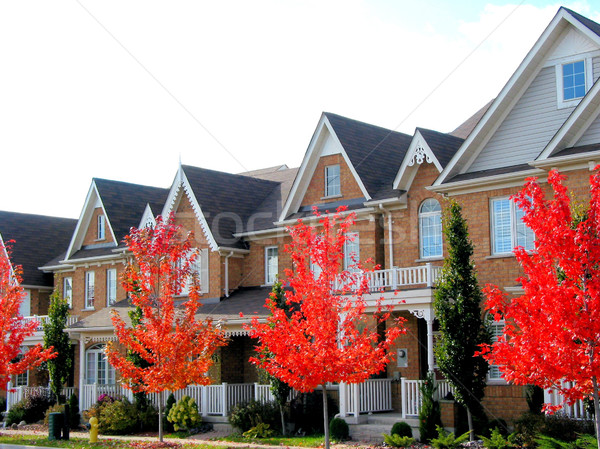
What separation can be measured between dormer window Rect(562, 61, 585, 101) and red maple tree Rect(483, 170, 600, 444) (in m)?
9.47

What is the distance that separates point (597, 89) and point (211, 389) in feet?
56.8

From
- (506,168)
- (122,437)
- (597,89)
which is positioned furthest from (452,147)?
(122,437)

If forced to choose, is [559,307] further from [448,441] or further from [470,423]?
[470,423]

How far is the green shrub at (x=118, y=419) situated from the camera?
29.8 m

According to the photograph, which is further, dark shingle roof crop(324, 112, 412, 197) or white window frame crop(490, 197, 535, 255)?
→ dark shingle roof crop(324, 112, 412, 197)

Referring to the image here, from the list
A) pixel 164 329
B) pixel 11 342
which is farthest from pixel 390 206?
pixel 11 342

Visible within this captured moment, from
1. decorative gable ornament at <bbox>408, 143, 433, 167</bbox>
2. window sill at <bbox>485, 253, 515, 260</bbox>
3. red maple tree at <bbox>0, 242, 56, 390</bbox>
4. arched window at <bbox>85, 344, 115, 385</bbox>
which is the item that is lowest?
arched window at <bbox>85, 344, 115, 385</bbox>

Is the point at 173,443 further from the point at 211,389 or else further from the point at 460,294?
the point at 460,294

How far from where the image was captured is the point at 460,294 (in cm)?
2236

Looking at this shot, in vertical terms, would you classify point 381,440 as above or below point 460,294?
below

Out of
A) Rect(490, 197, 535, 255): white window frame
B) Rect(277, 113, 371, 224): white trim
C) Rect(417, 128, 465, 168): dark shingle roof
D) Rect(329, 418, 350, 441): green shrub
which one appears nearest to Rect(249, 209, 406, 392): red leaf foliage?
Rect(329, 418, 350, 441): green shrub

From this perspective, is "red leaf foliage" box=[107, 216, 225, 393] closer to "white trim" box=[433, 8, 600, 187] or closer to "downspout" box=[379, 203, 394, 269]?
"downspout" box=[379, 203, 394, 269]

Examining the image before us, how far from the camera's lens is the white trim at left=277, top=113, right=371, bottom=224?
30.5m

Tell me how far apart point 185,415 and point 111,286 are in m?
12.0
